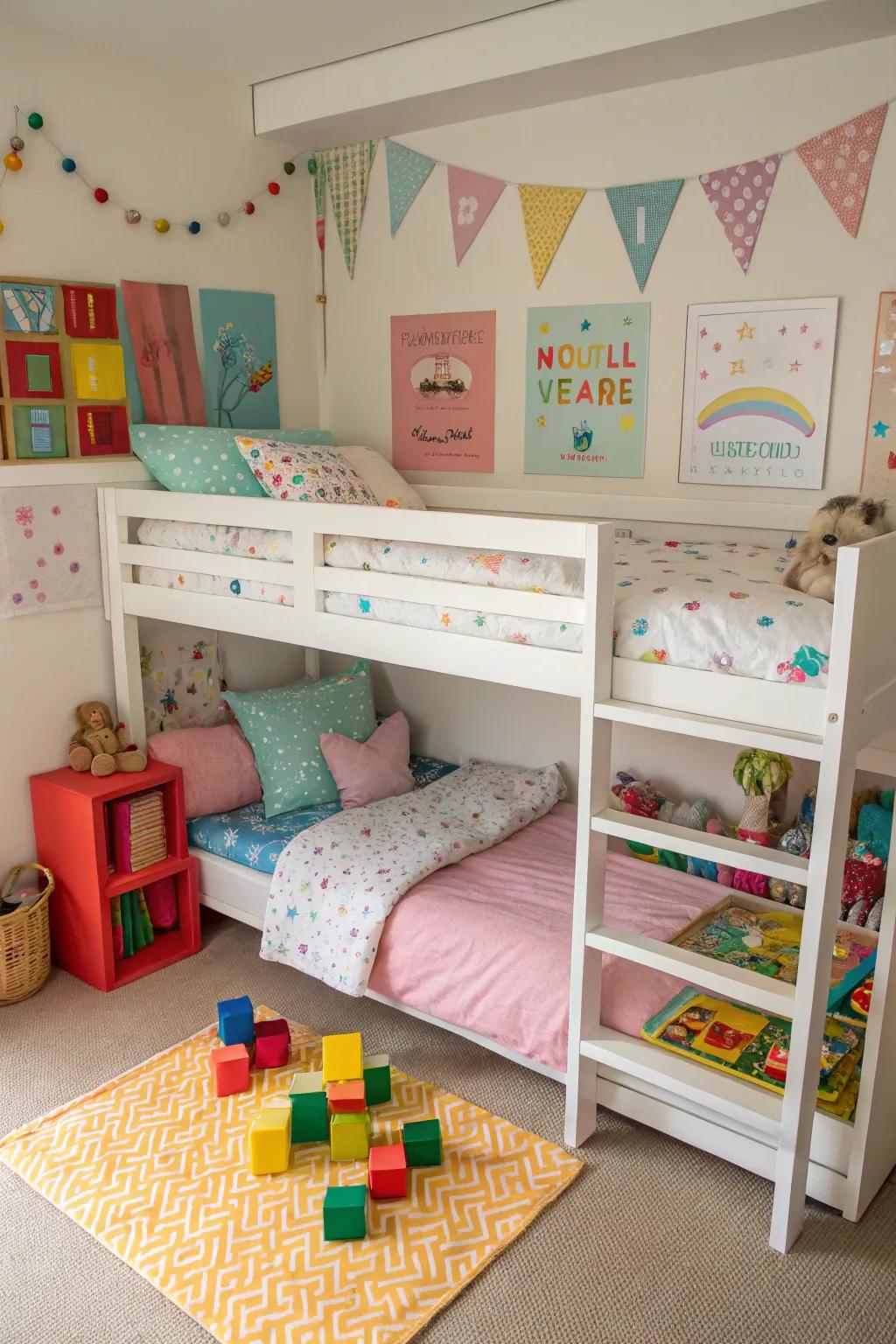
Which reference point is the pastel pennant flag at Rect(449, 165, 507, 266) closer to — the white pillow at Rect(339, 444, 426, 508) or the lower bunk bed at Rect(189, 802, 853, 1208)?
the white pillow at Rect(339, 444, 426, 508)

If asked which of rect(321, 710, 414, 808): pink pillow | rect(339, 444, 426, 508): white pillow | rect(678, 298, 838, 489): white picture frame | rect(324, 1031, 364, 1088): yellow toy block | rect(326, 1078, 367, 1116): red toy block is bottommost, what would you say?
rect(326, 1078, 367, 1116): red toy block

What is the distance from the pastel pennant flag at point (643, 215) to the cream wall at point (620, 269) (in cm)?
2

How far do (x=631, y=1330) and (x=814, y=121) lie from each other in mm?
2604

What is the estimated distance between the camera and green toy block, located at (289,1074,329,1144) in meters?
2.19

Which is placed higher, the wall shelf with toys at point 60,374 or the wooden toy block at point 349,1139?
the wall shelf with toys at point 60,374

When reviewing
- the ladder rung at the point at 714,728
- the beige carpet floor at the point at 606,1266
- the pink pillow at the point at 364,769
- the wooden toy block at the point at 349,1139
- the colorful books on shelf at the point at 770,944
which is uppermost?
the ladder rung at the point at 714,728

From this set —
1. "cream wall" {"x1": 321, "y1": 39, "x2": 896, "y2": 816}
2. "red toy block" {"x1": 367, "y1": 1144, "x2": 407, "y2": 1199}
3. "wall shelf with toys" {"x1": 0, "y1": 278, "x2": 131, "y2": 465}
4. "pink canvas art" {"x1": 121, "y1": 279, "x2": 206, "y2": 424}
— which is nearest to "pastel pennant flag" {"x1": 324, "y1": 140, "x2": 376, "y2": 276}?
"cream wall" {"x1": 321, "y1": 39, "x2": 896, "y2": 816}

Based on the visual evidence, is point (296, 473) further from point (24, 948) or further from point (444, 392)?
point (24, 948)

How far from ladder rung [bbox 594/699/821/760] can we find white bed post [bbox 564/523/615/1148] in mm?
47

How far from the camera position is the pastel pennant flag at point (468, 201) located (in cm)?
308

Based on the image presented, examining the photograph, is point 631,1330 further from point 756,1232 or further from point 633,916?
point 633,916

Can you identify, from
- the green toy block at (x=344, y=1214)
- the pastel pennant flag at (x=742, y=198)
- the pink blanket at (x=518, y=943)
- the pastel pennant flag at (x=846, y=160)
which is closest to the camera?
the green toy block at (x=344, y=1214)

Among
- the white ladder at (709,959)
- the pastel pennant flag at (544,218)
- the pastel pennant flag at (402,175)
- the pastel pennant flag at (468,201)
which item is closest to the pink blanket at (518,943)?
the white ladder at (709,959)

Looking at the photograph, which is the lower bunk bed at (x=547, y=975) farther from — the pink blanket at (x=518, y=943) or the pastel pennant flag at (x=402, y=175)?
the pastel pennant flag at (x=402, y=175)
